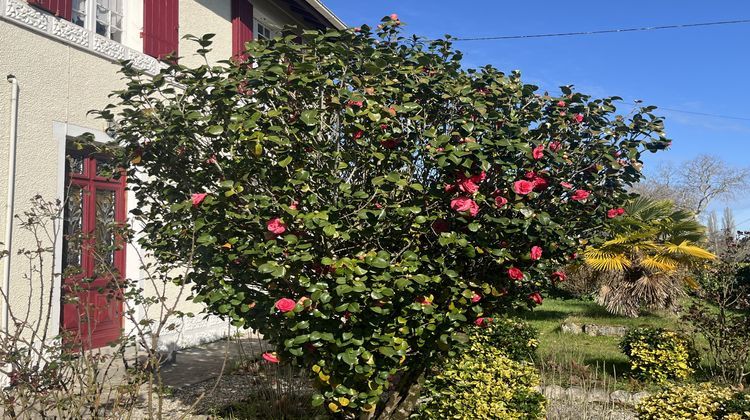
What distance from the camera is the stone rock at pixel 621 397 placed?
18.6ft

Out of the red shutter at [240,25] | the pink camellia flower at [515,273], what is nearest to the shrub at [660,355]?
the pink camellia flower at [515,273]

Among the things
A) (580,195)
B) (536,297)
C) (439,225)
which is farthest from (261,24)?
(580,195)

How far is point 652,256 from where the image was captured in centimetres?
1164

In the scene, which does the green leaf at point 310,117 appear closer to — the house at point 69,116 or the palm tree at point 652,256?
the house at point 69,116

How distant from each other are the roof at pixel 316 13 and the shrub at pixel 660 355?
6.77 m

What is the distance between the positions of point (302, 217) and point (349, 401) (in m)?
1.13

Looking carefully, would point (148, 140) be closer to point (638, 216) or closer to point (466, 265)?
point (466, 265)

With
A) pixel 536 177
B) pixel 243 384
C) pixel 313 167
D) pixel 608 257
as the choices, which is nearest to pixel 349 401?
pixel 313 167

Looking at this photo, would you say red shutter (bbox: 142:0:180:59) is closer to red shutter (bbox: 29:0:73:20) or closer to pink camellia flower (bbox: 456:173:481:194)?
red shutter (bbox: 29:0:73:20)

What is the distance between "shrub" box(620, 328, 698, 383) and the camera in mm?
6555

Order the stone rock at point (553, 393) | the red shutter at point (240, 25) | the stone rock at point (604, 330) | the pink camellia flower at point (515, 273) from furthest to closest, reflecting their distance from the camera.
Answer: the stone rock at point (604, 330)
the red shutter at point (240, 25)
the stone rock at point (553, 393)
the pink camellia flower at point (515, 273)

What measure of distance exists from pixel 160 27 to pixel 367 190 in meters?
5.45

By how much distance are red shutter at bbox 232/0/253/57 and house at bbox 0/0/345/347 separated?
2.08ft

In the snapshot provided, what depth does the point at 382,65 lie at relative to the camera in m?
3.66
